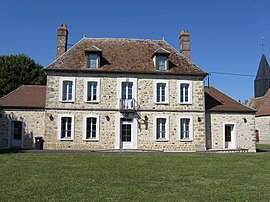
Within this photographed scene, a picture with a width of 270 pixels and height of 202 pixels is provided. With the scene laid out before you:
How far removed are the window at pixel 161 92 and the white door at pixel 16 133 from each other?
393 inches

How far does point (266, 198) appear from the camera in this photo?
21.1ft

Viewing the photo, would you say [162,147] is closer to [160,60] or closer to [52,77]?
[160,60]

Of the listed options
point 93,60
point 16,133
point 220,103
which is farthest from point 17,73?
point 220,103

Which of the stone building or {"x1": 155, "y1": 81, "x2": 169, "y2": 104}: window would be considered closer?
the stone building

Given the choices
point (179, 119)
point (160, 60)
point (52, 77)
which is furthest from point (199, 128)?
point (52, 77)

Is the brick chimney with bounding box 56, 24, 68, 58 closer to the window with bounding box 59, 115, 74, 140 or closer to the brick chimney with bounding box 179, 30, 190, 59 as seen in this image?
the window with bounding box 59, 115, 74, 140

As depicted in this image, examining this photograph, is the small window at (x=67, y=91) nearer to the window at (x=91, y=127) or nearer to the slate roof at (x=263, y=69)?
the window at (x=91, y=127)

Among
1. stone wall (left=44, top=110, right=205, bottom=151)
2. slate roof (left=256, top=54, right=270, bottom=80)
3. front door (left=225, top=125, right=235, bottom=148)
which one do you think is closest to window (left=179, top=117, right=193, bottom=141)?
stone wall (left=44, top=110, right=205, bottom=151)

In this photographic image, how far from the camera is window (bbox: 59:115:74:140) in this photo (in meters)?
19.7

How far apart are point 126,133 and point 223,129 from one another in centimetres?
720

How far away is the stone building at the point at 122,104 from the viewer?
19.8 m

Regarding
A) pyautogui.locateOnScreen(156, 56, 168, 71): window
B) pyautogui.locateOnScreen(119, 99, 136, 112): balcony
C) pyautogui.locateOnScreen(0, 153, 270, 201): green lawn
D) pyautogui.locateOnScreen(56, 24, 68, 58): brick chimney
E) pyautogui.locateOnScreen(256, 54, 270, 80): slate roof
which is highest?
pyautogui.locateOnScreen(256, 54, 270, 80): slate roof

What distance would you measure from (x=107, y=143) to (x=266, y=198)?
14328 mm

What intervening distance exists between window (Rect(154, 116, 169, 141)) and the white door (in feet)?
31.8
